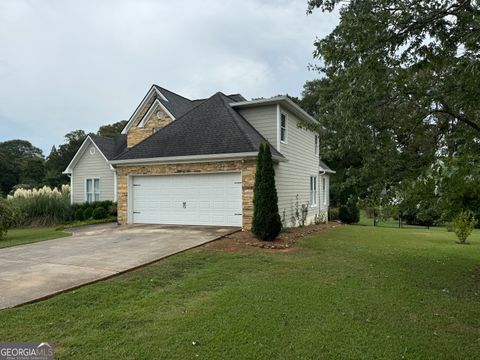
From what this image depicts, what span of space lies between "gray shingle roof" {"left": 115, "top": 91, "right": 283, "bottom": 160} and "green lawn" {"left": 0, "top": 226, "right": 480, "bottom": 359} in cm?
546

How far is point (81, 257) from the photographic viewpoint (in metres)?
7.38

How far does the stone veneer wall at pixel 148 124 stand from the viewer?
17.7 metres

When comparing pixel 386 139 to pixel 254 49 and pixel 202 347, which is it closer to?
pixel 202 347

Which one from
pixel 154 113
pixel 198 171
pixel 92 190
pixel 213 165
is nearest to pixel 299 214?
pixel 213 165

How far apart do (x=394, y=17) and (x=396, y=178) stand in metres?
3.19

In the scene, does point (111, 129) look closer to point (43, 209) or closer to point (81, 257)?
point (43, 209)

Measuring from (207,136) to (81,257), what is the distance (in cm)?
661

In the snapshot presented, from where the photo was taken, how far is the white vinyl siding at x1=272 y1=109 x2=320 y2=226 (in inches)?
→ 513

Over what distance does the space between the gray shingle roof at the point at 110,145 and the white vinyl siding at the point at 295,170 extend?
11.6 m

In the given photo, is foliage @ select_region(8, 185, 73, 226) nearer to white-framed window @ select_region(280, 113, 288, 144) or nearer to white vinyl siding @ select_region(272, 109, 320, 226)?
white vinyl siding @ select_region(272, 109, 320, 226)

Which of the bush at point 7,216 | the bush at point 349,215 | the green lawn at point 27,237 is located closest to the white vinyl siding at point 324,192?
the bush at point 349,215

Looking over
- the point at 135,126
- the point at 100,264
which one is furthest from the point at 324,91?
the point at 135,126

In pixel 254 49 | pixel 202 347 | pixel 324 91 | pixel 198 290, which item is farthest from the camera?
pixel 254 49

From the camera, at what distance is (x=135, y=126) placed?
1906 cm
